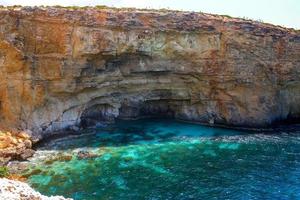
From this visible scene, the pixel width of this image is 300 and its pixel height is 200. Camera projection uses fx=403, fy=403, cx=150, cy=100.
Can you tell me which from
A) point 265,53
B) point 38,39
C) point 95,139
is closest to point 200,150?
point 95,139

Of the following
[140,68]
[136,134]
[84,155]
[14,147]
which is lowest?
[84,155]

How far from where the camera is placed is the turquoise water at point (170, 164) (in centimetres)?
3194

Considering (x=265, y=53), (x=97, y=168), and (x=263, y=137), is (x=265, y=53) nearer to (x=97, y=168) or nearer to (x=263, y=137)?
(x=263, y=137)

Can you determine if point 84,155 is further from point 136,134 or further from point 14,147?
point 136,134

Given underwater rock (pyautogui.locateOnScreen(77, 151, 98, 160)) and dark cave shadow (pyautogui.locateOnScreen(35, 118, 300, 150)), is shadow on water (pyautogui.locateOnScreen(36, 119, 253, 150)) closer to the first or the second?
dark cave shadow (pyautogui.locateOnScreen(35, 118, 300, 150))

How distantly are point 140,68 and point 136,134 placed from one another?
8.31 meters

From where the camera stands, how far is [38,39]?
4391 cm

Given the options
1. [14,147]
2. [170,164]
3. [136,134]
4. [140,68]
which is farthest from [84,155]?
[140,68]

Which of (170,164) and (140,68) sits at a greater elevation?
(140,68)

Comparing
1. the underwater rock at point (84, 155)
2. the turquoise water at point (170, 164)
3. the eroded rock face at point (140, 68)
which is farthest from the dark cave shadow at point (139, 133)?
the underwater rock at point (84, 155)

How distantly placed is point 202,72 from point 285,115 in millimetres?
12824

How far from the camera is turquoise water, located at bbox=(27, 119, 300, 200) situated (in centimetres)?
3194

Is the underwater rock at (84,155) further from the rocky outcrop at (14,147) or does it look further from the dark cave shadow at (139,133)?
the rocky outcrop at (14,147)

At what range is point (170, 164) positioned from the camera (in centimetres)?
3819
